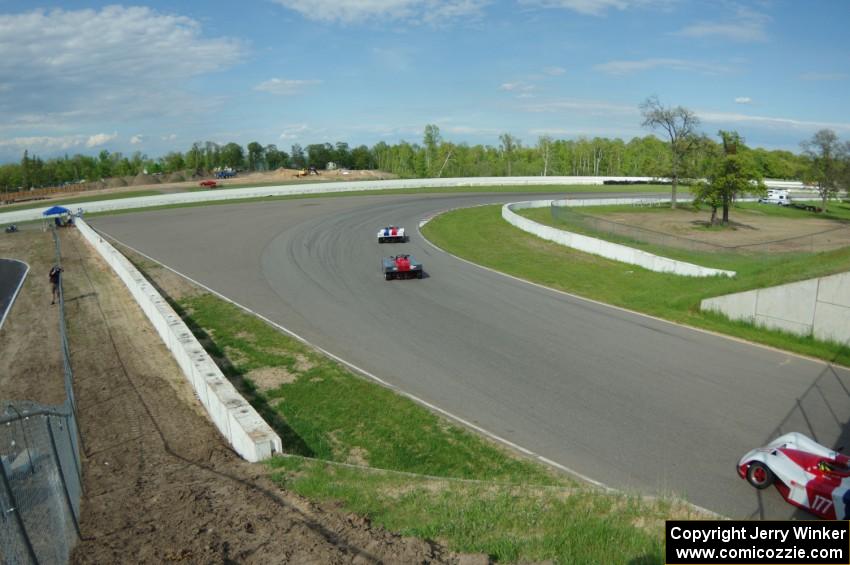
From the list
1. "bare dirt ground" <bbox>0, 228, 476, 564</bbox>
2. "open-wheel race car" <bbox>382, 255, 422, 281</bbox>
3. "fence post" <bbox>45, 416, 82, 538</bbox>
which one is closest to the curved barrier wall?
"bare dirt ground" <bbox>0, 228, 476, 564</bbox>

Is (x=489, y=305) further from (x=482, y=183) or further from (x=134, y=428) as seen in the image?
(x=482, y=183)

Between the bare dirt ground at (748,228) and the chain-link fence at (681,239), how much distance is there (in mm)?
62

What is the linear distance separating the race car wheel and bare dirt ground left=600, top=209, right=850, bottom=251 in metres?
28.4

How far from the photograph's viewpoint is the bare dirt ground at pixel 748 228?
35.9 m

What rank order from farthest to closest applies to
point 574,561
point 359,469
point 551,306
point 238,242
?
point 238,242, point 551,306, point 359,469, point 574,561

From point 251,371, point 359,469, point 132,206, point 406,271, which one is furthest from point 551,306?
point 132,206

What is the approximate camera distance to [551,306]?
21.3 metres

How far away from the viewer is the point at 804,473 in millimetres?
9117

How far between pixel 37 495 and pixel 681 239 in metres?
29.2

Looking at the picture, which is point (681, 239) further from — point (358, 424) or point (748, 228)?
point (358, 424)

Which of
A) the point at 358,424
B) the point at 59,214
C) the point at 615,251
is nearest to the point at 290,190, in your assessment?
the point at 59,214

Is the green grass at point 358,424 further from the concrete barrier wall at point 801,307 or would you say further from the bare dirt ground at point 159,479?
the concrete barrier wall at point 801,307

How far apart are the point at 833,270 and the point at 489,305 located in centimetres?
1103

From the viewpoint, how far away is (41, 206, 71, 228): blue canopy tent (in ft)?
146
